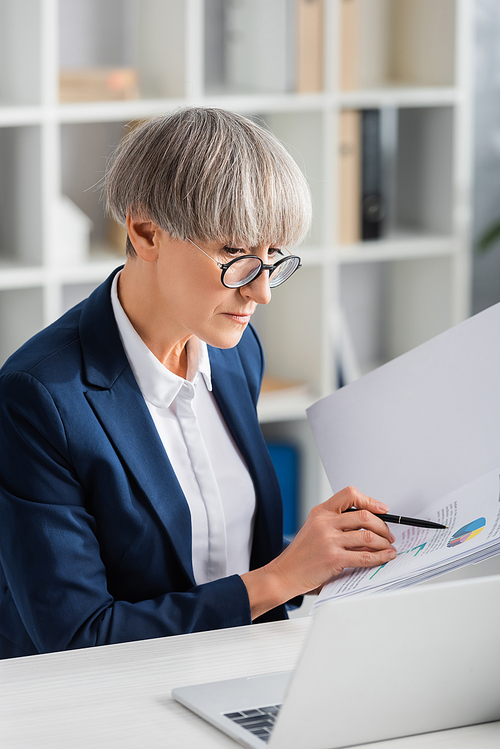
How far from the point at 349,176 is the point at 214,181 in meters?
1.76

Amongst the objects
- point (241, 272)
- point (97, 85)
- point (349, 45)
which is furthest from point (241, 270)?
point (349, 45)

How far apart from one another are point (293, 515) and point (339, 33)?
1469 mm

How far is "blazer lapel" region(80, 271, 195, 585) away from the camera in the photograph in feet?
3.99

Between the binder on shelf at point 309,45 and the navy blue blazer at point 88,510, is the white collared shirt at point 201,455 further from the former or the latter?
the binder on shelf at point 309,45

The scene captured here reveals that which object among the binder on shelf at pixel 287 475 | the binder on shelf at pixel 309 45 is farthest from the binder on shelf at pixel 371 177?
the binder on shelf at pixel 287 475

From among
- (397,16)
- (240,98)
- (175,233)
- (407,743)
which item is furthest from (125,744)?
(397,16)

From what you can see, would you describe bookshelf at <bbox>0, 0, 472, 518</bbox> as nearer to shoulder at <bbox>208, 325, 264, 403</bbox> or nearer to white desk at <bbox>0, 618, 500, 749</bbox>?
shoulder at <bbox>208, 325, 264, 403</bbox>

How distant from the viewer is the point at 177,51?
2.57 meters

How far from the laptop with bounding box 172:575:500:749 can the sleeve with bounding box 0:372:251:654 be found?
322 millimetres

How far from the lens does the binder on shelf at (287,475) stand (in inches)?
116

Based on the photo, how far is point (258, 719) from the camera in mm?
850

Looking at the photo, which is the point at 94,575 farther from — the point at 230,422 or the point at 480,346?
the point at 480,346

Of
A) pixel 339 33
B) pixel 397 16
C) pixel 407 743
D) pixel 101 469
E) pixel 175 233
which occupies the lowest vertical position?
pixel 407 743

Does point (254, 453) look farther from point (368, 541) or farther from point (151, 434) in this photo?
point (368, 541)
